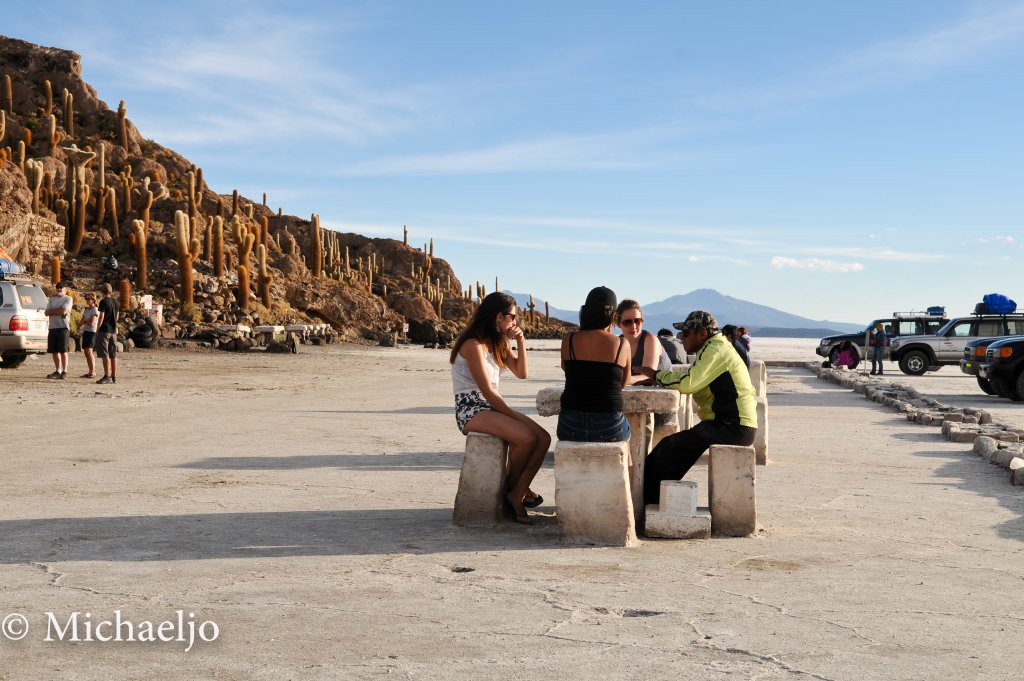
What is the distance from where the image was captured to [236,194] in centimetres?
7325

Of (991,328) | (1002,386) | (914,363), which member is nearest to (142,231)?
(914,363)

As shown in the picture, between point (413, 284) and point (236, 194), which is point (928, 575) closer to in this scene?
point (236, 194)

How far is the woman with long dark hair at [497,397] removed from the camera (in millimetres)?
7590

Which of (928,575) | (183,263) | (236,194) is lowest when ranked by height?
(928,575)

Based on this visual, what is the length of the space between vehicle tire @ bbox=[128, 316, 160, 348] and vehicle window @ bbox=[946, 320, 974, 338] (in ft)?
88.5

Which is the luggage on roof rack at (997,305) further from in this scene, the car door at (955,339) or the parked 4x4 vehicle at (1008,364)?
the parked 4x4 vehicle at (1008,364)

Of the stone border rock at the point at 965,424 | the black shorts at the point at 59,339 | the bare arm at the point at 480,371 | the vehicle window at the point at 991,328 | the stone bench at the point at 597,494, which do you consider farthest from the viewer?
the vehicle window at the point at 991,328

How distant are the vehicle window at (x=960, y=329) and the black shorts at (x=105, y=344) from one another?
24.5 metres

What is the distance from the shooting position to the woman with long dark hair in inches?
299

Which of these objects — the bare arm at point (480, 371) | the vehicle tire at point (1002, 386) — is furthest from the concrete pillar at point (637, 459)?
the vehicle tire at point (1002, 386)

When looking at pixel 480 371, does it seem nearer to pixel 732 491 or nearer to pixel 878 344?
pixel 732 491

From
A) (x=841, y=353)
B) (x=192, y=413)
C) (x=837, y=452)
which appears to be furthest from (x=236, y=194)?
(x=837, y=452)

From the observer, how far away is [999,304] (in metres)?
33.7

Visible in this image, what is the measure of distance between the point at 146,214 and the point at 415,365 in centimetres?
2494
